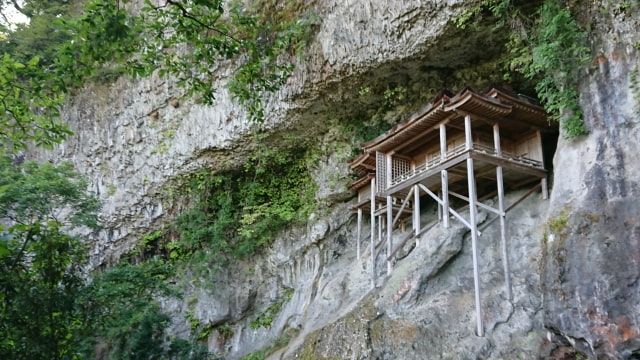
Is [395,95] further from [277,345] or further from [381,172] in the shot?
[277,345]

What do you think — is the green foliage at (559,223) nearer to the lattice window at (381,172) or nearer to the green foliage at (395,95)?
the lattice window at (381,172)

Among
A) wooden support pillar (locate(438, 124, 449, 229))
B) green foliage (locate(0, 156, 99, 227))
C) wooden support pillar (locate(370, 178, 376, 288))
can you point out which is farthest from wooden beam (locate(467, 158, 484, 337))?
green foliage (locate(0, 156, 99, 227))

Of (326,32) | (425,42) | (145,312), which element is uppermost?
(326,32)

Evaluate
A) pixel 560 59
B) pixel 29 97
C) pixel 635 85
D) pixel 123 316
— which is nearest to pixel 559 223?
pixel 635 85

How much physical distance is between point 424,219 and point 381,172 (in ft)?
6.88

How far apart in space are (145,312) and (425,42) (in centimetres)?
1028

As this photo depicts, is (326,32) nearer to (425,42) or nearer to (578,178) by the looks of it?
(425,42)

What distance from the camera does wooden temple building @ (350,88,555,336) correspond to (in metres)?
11.2

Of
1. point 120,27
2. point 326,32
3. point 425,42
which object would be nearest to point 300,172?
point 326,32

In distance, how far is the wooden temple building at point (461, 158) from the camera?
1119 cm

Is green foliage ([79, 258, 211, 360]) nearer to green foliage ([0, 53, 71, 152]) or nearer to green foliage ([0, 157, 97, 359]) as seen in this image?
green foliage ([0, 157, 97, 359])

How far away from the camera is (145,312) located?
1279 cm

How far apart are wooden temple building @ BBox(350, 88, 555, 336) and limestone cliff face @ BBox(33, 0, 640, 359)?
0.72m

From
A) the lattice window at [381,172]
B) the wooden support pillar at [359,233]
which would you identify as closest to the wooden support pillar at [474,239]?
the lattice window at [381,172]
